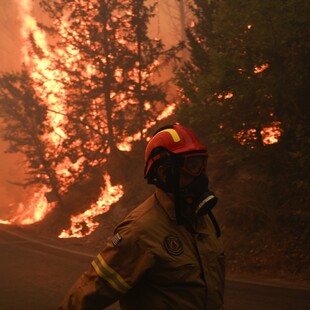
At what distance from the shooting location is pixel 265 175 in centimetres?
1041

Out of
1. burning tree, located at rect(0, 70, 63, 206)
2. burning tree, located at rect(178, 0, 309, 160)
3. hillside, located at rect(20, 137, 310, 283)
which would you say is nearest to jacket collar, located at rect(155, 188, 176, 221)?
burning tree, located at rect(178, 0, 309, 160)

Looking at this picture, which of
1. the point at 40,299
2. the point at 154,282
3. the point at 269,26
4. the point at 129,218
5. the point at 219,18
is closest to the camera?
the point at 154,282

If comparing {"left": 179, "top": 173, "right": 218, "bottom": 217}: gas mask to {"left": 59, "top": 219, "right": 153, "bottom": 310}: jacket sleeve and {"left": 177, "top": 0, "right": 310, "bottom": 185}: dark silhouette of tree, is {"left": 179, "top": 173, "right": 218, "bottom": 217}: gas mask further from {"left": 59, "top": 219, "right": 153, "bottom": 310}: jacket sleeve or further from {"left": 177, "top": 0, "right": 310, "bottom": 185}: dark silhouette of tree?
{"left": 177, "top": 0, "right": 310, "bottom": 185}: dark silhouette of tree

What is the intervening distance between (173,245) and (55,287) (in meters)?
6.11

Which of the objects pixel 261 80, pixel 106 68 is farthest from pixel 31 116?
pixel 261 80

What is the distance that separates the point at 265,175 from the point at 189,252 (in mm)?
8706

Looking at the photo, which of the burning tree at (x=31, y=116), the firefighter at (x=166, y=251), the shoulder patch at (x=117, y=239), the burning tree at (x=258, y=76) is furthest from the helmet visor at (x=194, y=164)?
the burning tree at (x=31, y=116)

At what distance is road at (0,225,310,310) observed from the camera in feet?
21.0

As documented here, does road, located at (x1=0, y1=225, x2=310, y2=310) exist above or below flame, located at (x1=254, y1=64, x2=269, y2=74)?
below

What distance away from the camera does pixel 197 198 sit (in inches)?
93.0

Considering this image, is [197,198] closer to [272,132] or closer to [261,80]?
[261,80]

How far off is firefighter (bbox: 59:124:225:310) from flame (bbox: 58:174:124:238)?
49.6 ft

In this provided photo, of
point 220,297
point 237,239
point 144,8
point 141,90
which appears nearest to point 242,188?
point 237,239

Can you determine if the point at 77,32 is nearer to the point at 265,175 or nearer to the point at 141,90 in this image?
the point at 141,90
